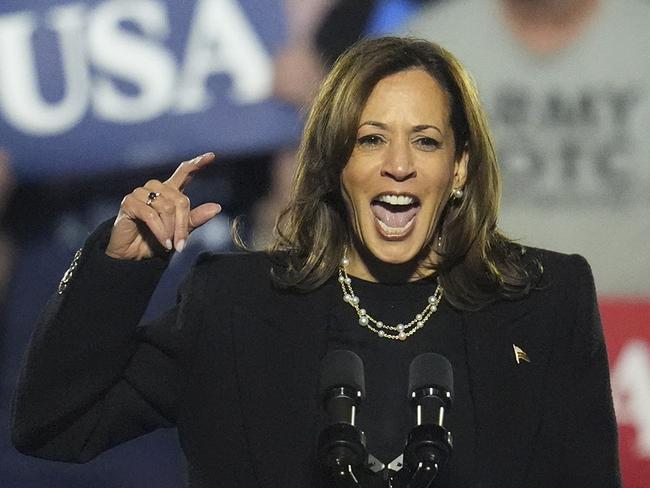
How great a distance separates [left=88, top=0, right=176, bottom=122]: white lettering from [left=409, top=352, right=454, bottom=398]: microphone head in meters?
2.34

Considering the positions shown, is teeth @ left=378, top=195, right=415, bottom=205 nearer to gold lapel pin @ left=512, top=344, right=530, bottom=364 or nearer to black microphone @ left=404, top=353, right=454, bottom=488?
gold lapel pin @ left=512, top=344, right=530, bottom=364

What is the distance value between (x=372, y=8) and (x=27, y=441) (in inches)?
86.6

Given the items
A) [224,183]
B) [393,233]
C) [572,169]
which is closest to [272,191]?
[224,183]

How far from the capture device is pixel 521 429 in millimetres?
1960

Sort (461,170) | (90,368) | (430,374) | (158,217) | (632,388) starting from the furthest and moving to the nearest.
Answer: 1. (632,388)
2. (461,170)
3. (90,368)
4. (158,217)
5. (430,374)

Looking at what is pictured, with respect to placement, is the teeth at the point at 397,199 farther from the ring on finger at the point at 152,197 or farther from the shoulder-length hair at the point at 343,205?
the ring on finger at the point at 152,197

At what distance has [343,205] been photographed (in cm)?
224

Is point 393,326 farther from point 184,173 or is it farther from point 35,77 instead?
point 35,77

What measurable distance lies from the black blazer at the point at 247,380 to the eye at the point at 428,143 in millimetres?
266

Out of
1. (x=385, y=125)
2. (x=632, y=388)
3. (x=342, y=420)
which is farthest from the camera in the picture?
(x=632, y=388)

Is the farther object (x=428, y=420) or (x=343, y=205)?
(x=343, y=205)

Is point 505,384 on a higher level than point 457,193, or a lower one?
lower

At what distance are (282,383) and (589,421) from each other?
46 centimetres

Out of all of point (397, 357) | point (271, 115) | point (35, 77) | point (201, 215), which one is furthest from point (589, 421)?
point (35, 77)
